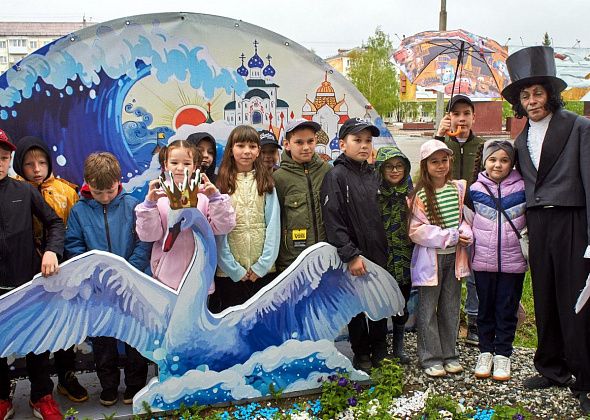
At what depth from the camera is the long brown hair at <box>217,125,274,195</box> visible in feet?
12.1

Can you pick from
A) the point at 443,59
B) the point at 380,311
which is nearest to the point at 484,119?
the point at 443,59

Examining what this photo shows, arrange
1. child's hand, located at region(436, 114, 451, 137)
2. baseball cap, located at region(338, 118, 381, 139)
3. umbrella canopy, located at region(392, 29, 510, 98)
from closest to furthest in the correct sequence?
baseball cap, located at region(338, 118, 381, 139) < child's hand, located at region(436, 114, 451, 137) < umbrella canopy, located at region(392, 29, 510, 98)

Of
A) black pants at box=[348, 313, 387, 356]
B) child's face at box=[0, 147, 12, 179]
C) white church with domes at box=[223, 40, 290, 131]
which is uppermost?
white church with domes at box=[223, 40, 290, 131]

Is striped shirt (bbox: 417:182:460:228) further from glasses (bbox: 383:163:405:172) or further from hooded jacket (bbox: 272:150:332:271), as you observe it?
hooded jacket (bbox: 272:150:332:271)

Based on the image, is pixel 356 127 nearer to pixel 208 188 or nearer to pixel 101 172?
pixel 208 188

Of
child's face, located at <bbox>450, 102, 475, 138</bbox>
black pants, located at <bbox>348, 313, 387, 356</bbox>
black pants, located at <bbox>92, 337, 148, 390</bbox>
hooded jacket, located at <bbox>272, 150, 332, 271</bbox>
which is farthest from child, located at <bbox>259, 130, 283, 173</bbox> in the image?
black pants, located at <bbox>92, 337, 148, 390</bbox>

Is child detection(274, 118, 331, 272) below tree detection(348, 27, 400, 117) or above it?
below

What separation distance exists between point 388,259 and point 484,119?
2662 centimetres

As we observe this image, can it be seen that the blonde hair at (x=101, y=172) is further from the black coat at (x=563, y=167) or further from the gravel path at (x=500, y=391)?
the black coat at (x=563, y=167)

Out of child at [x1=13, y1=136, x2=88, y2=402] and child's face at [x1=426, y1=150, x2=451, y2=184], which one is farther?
child's face at [x1=426, y1=150, x2=451, y2=184]

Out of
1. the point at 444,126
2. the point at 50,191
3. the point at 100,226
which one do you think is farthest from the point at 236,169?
the point at 444,126

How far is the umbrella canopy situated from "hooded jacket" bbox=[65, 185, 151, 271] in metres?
2.97

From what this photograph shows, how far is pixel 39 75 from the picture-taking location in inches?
159

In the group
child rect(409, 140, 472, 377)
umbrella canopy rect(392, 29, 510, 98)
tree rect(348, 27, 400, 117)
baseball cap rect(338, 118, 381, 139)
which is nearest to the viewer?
baseball cap rect(338, 118, 381, 139)
